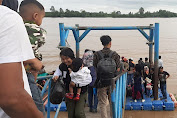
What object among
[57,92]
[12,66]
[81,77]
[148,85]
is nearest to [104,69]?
[81,77]

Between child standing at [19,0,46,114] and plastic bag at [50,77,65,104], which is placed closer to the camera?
child standing at [19,0,46,114]

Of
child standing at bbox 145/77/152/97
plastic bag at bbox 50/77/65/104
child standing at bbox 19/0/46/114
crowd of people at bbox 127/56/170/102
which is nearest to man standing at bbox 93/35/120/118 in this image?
plastic bag at bbox 50/77/65/104

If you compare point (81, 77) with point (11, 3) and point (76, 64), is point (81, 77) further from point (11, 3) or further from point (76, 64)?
point (11, 3)

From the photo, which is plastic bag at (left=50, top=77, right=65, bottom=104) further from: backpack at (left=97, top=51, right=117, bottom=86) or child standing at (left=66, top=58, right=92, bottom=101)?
backpack at (left=97, top=51, right=117, bottom=86)

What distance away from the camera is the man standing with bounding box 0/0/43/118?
0.81 meters

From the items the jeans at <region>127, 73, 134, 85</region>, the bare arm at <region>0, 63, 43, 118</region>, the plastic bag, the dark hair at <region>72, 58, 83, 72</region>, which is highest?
the bare arm at <region>0, 63, 43, 118</region>

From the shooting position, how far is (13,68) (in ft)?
2.72

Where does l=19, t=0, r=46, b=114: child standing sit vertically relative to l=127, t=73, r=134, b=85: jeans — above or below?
above

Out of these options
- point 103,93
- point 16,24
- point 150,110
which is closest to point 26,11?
point 16,24

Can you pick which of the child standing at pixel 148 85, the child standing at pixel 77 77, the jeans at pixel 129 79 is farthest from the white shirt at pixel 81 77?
the jeans at pixel 129 79

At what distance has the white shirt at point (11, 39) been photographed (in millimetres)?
816

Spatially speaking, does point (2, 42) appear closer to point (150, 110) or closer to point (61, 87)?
point (61, 87)

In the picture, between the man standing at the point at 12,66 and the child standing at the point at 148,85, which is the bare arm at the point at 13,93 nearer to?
the man standing at the point at 12,66

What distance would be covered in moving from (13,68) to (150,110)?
583 cm
